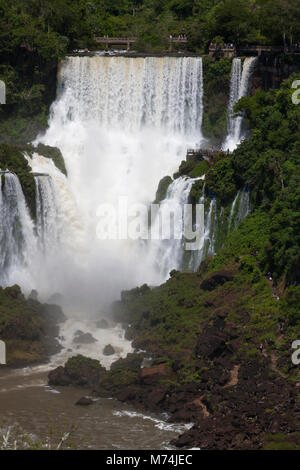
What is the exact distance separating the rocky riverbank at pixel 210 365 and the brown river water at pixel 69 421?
0.72 metres

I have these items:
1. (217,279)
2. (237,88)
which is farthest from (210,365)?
(237,88)

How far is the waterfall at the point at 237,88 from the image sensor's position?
59844 millimetres

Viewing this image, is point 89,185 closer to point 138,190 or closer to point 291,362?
point 138,190

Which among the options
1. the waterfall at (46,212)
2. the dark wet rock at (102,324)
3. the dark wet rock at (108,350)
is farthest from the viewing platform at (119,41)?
the dark wet rock at (108,350)

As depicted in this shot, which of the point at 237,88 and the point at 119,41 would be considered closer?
the point at 237,88

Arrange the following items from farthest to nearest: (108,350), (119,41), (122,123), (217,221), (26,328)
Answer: (119,41) → (122,123) → (217,221) → (108,350) → (26,328)

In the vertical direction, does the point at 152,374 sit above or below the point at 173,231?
below

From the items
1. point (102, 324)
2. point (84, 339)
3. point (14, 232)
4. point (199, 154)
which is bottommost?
point (84, 339)

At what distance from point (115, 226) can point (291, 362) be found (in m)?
21.9

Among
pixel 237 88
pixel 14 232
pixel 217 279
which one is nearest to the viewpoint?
pixel 217 279

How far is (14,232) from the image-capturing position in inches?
2030

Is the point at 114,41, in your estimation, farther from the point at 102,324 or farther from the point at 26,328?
the point at 26,328

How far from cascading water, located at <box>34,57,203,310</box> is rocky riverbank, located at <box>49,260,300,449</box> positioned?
12.7 metres

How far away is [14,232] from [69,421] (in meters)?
18.0
